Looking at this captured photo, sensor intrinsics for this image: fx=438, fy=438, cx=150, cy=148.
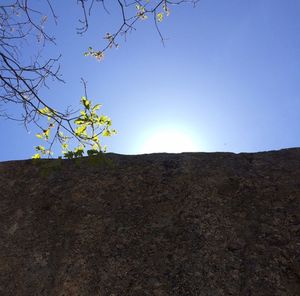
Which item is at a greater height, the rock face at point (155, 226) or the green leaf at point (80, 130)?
the green leaf at point (80, 130)

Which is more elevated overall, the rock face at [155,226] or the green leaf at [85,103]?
the green leaf at [85,103]

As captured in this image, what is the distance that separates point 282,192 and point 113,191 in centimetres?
139

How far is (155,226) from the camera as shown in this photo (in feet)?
11.0

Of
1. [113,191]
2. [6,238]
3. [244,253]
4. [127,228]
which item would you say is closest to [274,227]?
[244,253]

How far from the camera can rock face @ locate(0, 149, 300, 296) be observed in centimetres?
294

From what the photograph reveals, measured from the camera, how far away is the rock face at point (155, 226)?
2.94m

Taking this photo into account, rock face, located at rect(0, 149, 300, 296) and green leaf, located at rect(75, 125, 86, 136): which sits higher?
green leaf, located at rect(75, 125, 86, 136)

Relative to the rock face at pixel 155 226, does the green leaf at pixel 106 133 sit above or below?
above

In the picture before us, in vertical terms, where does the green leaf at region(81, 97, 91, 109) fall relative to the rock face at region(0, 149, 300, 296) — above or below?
above

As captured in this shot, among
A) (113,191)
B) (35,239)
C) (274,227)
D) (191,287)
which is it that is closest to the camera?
(191,287)

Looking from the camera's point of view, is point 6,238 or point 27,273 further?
point 6,238

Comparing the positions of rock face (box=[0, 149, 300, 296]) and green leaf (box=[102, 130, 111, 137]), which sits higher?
green leaf (box=[102, 130, 111, 137])

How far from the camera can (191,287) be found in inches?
113

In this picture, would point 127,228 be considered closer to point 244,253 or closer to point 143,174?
point 143,174
